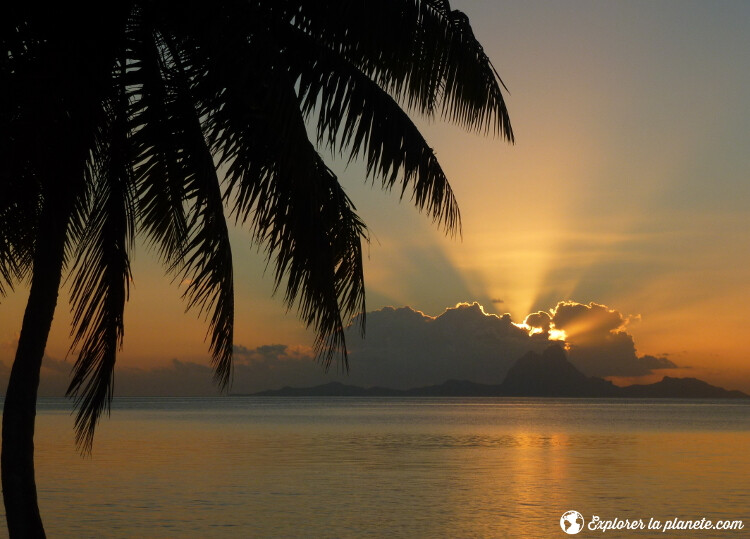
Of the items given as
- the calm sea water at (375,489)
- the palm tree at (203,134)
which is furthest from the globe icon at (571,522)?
the palm tree at (203,134)

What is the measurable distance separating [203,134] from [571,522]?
455 inches

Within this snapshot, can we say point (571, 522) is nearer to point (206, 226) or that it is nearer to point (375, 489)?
point (375, 489)

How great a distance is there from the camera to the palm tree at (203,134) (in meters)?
6.98

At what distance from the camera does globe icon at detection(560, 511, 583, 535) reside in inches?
627

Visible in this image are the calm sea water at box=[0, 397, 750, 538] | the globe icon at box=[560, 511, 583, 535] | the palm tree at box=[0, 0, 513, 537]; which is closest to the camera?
the palm tree at box=[0, 0, 513, 537]

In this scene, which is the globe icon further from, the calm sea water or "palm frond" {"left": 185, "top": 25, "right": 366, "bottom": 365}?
"palm frond" {"left": 185, "top": 25, "right": 366, "bottom": 365}

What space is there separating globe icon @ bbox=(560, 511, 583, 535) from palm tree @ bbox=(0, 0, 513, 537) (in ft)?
29.3

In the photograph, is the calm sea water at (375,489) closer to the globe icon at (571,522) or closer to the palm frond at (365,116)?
the globe icon at (571,522)

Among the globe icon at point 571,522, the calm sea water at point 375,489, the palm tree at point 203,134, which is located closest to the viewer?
the palm tree at point 203,134

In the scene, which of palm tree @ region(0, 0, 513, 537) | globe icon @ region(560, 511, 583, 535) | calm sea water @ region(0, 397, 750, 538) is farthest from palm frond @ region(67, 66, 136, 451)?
globe icon @ region(560, 511, 583, 535)

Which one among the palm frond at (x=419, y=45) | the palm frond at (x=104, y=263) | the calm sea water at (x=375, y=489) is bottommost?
the calm sea water at (x=375, y=489)

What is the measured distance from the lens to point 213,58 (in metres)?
7.32

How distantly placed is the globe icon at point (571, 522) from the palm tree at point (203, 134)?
894cm

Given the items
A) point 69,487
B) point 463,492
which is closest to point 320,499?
point 463,492
